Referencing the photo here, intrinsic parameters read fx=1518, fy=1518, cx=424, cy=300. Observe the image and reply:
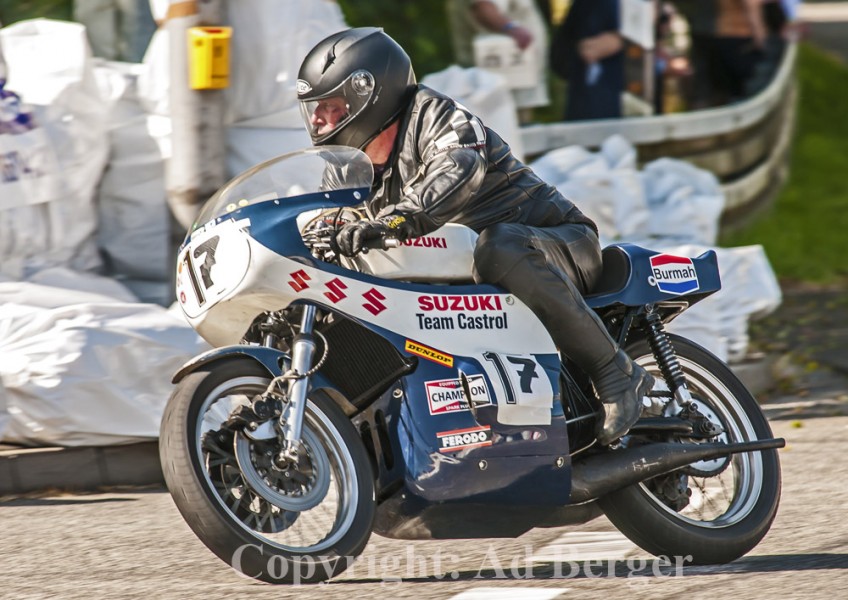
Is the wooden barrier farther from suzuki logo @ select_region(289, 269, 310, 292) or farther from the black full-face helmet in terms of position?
suzuki logo @ select_region(289, 269, 310, 292)

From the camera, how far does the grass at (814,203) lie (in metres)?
13.1

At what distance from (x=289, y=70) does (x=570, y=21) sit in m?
3.63

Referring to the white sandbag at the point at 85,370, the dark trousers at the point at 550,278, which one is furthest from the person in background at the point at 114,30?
the dark trousers at the point at 550,278

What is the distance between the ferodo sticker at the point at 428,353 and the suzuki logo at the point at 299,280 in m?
0.41

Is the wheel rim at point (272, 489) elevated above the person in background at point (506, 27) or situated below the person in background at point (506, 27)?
above

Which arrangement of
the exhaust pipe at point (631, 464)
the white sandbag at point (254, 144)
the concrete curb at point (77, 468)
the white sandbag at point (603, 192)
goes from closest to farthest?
the exhaust pipe at point (631, 464)
the concrete curb at point (77, 468)
the white sandbag at point (254, 144)
the white sandbag at point (603, 192)

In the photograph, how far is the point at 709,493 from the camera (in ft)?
18.0

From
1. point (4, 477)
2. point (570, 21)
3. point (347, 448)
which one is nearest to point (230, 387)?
point (347, 448)

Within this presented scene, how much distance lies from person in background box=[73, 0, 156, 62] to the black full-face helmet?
4.79 meters

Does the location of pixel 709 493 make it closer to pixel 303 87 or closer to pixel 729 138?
pixel 303 87

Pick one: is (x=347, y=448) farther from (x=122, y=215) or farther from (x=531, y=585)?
(x=122, y=215)

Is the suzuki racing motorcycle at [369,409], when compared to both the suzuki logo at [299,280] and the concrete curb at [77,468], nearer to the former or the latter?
the suzuki logo at [299,280]

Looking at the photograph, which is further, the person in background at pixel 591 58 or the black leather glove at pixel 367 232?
the person in background at pixel 591 58

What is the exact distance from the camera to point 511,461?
4.92 metres
